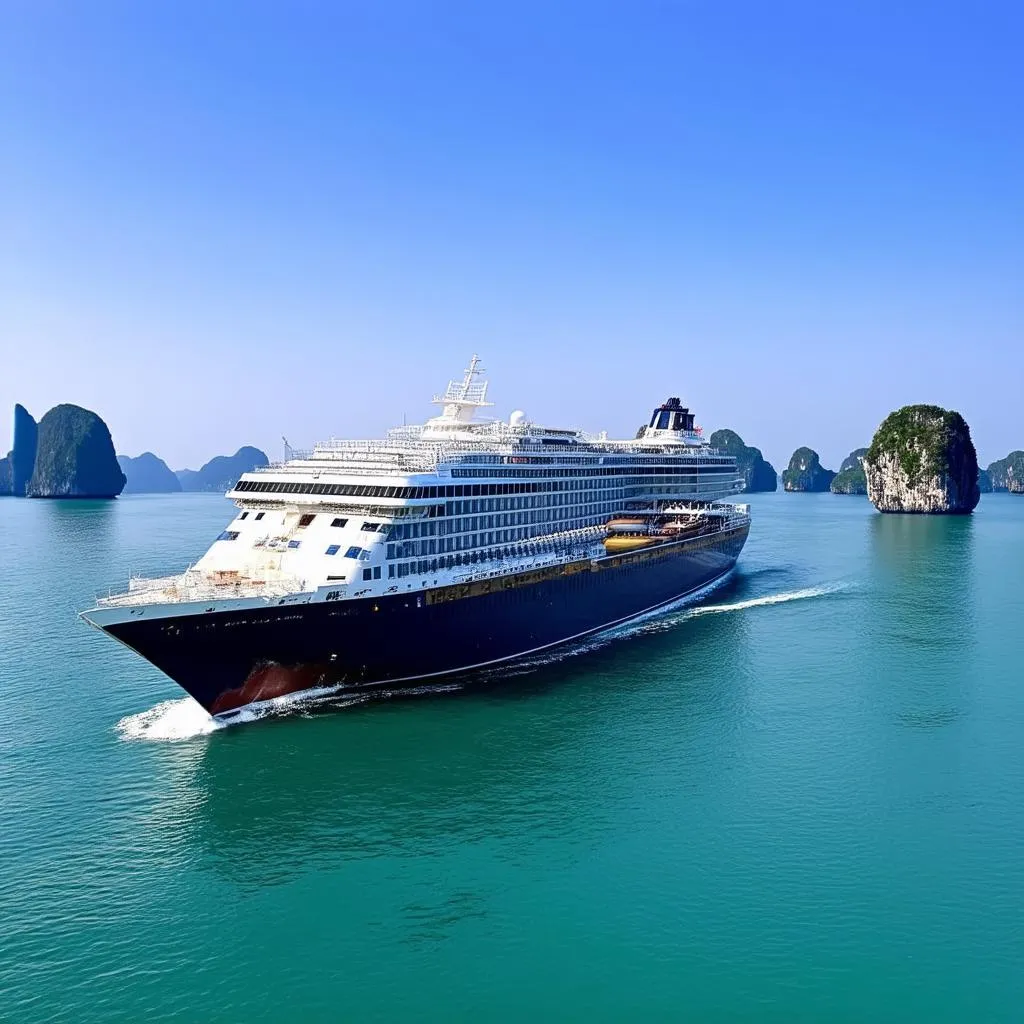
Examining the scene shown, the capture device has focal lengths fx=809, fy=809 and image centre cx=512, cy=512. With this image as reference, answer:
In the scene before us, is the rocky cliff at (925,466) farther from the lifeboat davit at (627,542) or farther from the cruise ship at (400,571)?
the lifeboat davit at (627,542)

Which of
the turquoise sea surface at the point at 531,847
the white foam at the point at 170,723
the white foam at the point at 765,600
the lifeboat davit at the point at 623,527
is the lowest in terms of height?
the turquoise sea surface at the point at 531,847

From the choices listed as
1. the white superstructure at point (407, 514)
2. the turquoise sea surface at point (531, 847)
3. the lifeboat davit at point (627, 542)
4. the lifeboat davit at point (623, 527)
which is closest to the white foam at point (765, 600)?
the lifeboat davit at point (627, 542)

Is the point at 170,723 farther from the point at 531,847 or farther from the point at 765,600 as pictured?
the point at 765,600

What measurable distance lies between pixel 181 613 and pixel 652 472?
1844 inches

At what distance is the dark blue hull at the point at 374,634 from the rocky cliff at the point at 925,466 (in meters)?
143

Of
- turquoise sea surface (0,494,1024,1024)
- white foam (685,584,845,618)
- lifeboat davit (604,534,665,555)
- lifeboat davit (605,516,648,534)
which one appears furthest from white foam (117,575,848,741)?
white foam (685,584,845,618)

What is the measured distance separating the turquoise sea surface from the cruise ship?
8.49 ft

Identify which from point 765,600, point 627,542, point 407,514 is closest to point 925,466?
point 765,600

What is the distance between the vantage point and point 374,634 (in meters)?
38.2

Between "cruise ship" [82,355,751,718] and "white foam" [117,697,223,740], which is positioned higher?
"cruise ship" [82,355,751,718]

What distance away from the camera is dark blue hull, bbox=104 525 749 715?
33.5 metres

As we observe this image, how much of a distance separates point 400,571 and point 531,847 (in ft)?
53.7

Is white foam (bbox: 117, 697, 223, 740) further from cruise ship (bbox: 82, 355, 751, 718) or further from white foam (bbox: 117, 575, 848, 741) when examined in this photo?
cruise ship (bbox: 82, 355, 751, 718)

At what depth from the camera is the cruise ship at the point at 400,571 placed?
34.5 m
